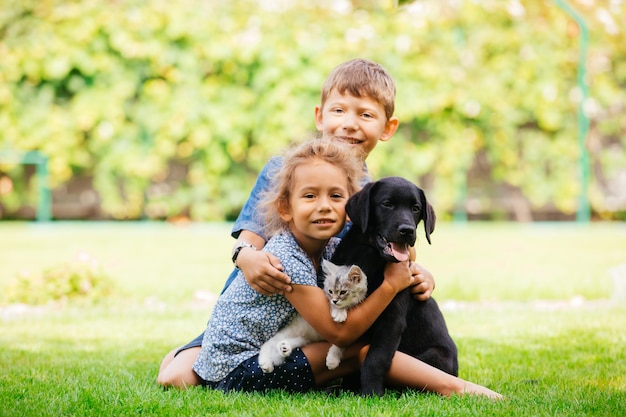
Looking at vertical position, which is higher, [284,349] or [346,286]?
[346,286]

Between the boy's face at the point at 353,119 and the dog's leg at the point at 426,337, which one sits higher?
the boy's face at the point at 353,119

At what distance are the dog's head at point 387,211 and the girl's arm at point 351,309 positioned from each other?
0.09 m

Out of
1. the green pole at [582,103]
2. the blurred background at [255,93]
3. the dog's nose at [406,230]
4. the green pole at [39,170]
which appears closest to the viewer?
the dog's nose at [406,230]

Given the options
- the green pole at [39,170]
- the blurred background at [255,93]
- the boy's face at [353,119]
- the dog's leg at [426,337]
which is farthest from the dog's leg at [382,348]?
the green pole at [39,170]

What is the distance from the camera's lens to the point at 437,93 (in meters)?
11.3

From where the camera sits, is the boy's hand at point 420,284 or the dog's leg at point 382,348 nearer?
the dog's leg at point 382,348

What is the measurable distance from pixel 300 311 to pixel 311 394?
403 millimetres

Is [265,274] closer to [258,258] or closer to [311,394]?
[258,258]

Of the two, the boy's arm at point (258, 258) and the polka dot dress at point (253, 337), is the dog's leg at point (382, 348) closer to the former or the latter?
the polka dot dress at point (253, 337)

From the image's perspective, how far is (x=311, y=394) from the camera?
332 cm

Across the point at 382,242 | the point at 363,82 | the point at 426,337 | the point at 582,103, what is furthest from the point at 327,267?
the point at 582,103

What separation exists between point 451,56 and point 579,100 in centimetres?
216

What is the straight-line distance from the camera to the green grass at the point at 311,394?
3111mm

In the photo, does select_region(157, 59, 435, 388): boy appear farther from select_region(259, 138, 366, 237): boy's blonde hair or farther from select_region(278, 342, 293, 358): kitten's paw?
select_region(278, 342, 293, 358): kitten's paw
